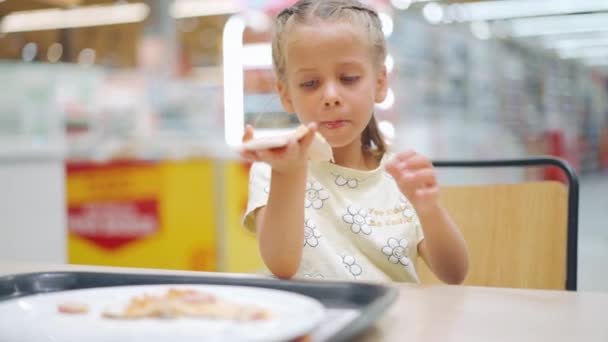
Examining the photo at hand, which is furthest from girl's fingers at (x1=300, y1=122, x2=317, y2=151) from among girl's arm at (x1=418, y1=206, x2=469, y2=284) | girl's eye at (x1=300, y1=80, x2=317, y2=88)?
girl's eye at (x1=300, y1=80, x2=317, y2=88)

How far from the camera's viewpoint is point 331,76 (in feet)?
3.10

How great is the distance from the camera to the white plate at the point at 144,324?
0.42 meters

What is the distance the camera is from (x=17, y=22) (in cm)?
620

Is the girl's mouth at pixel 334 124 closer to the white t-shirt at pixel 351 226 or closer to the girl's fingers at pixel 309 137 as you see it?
the white t-shirt at pixel 351 226

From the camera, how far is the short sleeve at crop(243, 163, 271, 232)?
0.96 metres

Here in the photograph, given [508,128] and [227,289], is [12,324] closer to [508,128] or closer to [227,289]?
[227,289]

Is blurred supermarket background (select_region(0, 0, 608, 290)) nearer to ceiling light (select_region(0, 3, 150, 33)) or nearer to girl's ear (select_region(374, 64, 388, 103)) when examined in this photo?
ceiling light (select_region(0, 3, 150, 33))

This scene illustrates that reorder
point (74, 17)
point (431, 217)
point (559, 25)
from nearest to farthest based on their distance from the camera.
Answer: point (431, 217)
point (559, 25)
point (74, 17)

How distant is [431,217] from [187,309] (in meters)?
0.41

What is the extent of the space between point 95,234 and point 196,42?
3.50 meters

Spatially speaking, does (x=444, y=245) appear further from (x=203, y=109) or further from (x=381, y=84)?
(x=203, y=109)

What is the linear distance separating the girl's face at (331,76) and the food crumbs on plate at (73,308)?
1.65 feet

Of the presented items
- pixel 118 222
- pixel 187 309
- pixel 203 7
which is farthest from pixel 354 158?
pixel 203 7

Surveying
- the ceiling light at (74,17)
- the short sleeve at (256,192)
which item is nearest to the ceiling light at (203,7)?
the ceiling light at (74,17)
